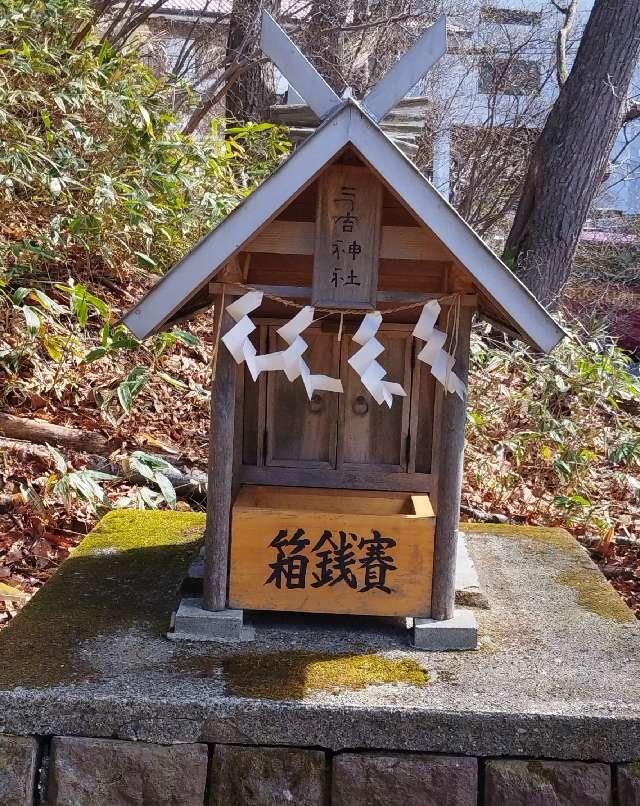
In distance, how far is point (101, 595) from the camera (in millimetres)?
3398

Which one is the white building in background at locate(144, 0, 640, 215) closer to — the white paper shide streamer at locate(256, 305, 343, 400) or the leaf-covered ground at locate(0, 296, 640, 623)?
the leaf-covered ground at locate(0, 296, 640, 623)

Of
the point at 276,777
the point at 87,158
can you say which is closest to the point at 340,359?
the point at 276,777

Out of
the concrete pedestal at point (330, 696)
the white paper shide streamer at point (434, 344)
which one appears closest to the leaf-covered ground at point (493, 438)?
the concrete pedestal at point (330, 696)

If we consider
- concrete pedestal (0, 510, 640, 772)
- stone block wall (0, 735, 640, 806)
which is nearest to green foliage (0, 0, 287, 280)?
concrete pedestal (0, 510, 640, 772)

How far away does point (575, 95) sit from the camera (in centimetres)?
706

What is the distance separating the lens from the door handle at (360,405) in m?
3.54

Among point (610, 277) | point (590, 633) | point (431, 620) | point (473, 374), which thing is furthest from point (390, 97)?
point (610, 277)

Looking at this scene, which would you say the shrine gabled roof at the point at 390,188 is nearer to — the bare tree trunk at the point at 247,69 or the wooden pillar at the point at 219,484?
the wooden pillar at the point at 219,484

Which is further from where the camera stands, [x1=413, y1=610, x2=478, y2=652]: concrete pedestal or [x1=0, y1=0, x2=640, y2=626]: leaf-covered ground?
[x1=0, y1=0, x2=640, y2=626]: leaf-covered ground

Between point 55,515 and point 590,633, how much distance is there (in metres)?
2.89

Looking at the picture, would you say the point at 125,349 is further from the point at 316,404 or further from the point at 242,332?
the point at 242,332

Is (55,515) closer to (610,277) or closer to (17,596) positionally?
(17,596)

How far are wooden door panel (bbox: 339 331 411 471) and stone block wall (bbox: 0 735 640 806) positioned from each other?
129cm

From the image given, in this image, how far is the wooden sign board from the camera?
2.84 metres
